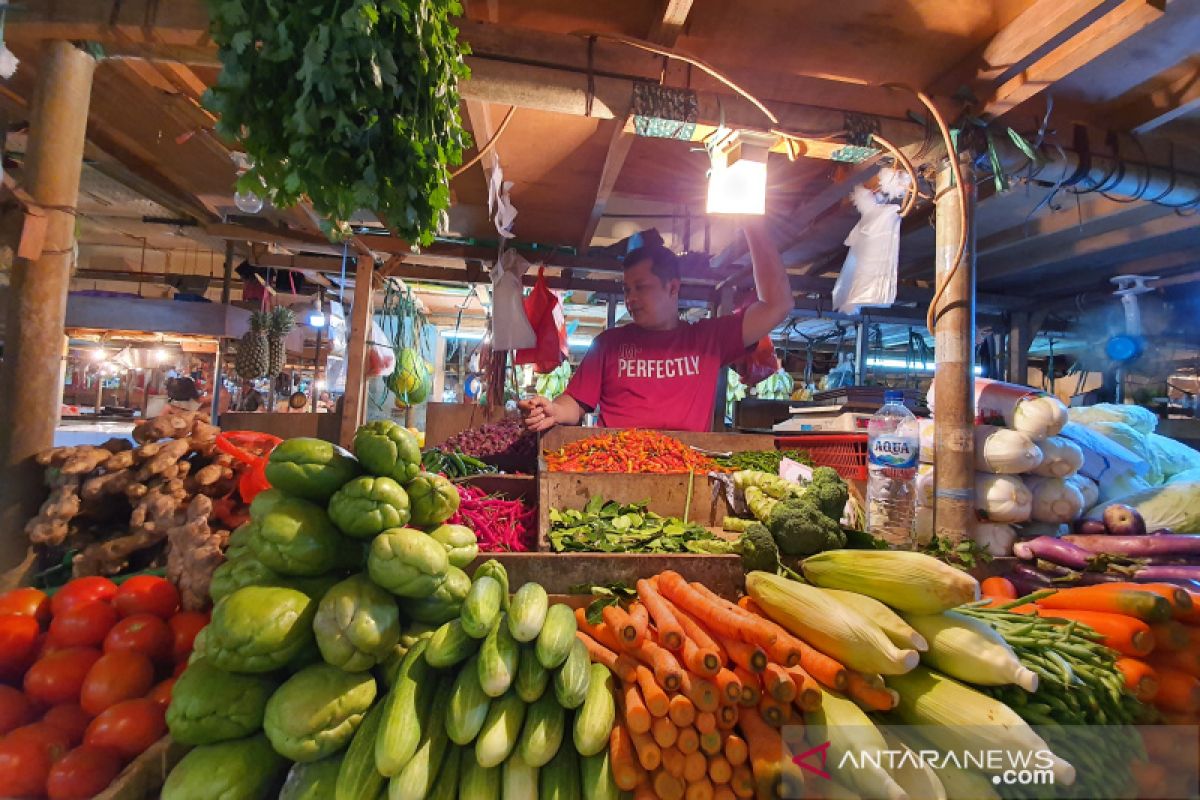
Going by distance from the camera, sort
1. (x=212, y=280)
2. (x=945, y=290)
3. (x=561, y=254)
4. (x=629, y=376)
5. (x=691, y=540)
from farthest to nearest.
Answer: (x=212, y=280) < (x=561, y=254) < (x=629, y=376) < (x=945, y=290) < (x=691, y=540)

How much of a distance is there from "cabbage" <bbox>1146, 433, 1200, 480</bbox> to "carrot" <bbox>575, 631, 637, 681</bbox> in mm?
4415

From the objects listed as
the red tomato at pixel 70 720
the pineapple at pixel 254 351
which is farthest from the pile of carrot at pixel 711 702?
the pineapple at pixel 254 351

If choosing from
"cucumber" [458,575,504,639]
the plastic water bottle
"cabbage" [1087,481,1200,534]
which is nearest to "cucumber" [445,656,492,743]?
"cucumber" [458,575,504,639]

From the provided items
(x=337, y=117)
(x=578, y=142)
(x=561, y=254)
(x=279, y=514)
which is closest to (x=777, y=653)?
(x=279, y=514)

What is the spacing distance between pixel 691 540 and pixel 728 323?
2.43 m

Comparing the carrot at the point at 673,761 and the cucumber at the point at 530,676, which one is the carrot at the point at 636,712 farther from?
the cucumber at the point at 530,676

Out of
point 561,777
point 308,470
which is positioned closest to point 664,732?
point 561,777

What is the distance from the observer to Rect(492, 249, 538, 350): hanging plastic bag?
4473mm

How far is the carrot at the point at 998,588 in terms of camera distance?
2131 millimetres

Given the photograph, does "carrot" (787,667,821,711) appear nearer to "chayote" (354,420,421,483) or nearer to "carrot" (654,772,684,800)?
"carrot" (654,772,684,800)

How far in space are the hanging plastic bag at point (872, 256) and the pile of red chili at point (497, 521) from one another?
233 centimetres

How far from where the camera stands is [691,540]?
7.02 ft

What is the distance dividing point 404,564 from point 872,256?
3.03 meters

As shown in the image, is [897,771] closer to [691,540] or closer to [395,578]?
[691,540]
